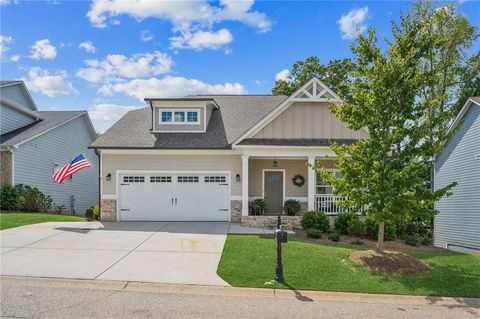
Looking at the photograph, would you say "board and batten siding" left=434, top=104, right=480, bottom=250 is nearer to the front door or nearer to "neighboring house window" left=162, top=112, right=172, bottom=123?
the front door

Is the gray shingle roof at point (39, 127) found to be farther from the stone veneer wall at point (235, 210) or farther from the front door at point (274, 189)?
the front door at point (274, 189)

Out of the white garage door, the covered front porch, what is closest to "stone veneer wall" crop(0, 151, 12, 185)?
the white garage door

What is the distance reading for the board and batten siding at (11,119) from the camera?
21.5 metres

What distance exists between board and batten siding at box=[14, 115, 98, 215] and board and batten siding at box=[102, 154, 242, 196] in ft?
22.1

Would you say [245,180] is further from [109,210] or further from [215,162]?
[109,210]

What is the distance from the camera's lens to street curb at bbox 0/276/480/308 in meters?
7.02

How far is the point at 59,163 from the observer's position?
23.4 m

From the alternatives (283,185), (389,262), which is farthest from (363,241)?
(283,185)

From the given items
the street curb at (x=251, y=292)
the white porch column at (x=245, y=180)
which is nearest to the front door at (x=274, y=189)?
the white porch column at (x=245, y=180)

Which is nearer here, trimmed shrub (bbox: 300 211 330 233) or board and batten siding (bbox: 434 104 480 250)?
trimmed shrub (bbox: 300 211 330 233)

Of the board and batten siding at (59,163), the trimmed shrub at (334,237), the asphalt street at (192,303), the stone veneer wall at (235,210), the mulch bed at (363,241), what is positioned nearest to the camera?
the asphalt street at (192,303)

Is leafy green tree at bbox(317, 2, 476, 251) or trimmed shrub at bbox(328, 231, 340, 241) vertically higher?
leafy green tree at bbox(317, 2, 476, 251)

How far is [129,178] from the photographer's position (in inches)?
652

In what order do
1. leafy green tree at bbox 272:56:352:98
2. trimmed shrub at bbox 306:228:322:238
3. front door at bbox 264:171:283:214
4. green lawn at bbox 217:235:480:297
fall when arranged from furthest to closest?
1. leafy green tree at bbox 272:56:352:98
2. front door at bbox 264:171:283:214
3. trimmed shrub at bbox 306:228:322:238
4. green lawn at bbox 217:235:480:297
